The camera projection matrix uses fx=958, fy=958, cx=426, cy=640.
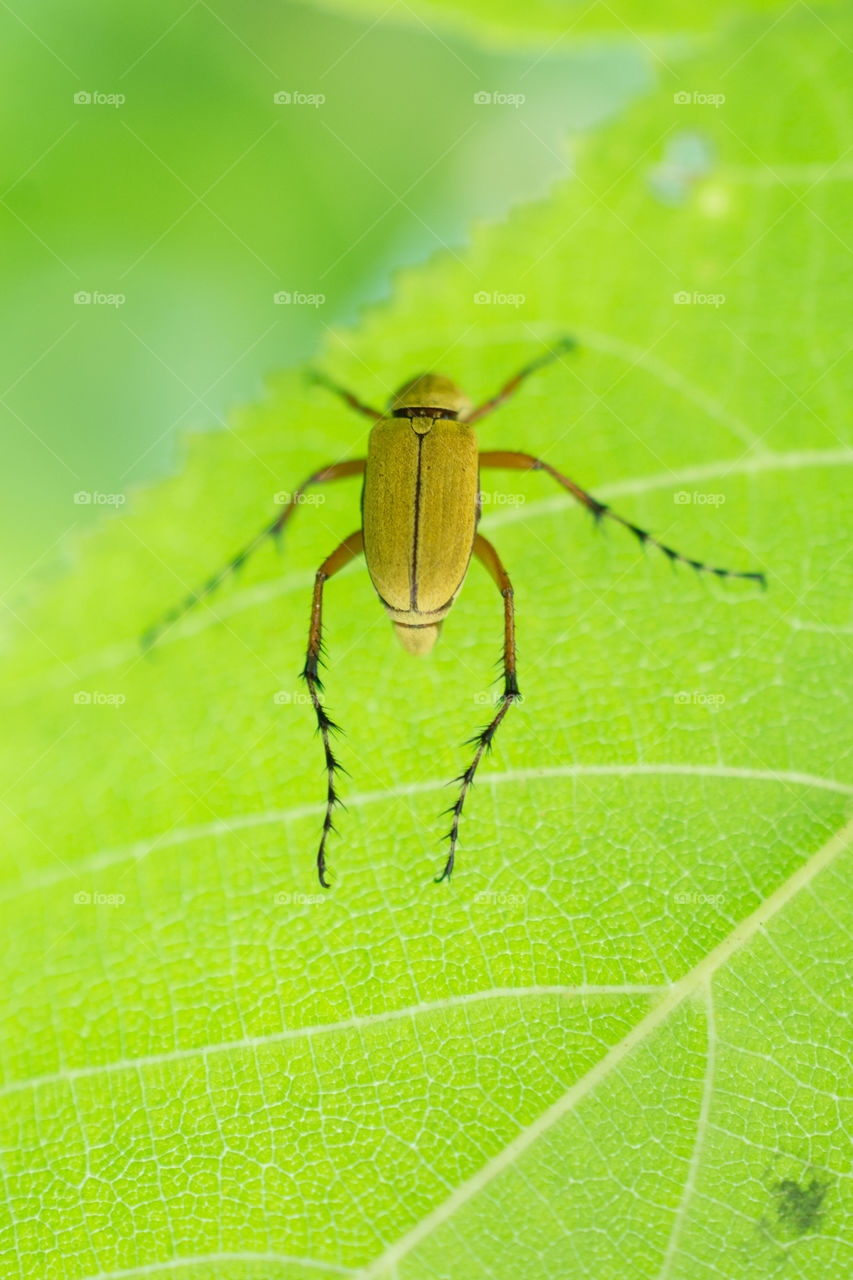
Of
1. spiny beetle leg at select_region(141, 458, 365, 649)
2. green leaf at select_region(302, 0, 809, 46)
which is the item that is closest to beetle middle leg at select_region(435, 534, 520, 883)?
spiny beetle leg at select_region(141, 458, 365, 649)

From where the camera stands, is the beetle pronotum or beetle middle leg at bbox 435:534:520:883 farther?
the beetle pronotum

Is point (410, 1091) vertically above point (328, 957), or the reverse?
point (328, 957)

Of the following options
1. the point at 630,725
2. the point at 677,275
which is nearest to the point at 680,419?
the point at 677,275

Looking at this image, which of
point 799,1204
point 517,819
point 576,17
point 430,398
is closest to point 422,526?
point 430,398

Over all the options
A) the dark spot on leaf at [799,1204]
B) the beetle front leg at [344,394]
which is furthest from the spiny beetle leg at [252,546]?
the dark spot on leaf at [799,1204]

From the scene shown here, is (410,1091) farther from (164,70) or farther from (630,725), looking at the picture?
(164,70)

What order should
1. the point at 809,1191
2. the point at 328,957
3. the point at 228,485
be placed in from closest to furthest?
the point at 809,1191, the point at 328,957, the point at 228,485

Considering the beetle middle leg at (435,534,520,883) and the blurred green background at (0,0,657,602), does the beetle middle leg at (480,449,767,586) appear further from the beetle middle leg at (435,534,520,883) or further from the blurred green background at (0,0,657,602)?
the blurred green background at (0,0,657,602)
